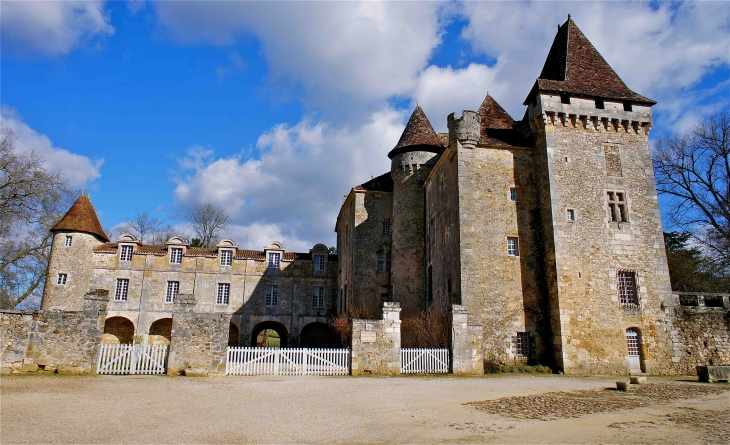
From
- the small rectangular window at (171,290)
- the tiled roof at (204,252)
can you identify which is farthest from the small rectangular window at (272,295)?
the small rectangular window at (171,290)

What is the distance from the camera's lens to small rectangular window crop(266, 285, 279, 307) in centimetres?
3309

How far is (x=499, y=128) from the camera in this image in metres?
23.0

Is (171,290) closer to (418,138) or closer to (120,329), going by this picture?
(120,329)

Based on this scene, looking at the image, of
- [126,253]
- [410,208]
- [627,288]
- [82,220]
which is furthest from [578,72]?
[82,220]

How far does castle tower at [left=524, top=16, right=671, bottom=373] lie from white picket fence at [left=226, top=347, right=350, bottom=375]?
8664 mm

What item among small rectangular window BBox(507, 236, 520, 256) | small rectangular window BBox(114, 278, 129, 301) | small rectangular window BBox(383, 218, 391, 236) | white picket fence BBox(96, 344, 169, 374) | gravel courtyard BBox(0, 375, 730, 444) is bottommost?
gravel courtyard BBox(0, 375, 730, 444)

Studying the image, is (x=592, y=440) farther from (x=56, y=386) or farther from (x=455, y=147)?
(x=455, y=147)

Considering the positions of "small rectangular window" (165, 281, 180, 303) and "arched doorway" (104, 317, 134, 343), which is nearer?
"arched doorway" (104, 317, 134, 343)

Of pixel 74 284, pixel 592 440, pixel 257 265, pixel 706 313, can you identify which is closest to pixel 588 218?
pixel 706 313

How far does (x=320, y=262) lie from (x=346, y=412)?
25.7m

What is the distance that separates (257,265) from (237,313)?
3.51 meters

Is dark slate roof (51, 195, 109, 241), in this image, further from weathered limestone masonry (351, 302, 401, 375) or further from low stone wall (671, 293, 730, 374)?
low stone wall (671, 293, 730, 374)

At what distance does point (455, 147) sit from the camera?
21.0 meters

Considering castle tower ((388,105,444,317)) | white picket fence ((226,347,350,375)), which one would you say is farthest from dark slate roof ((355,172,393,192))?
white picket fence ((226,347,350,375))
